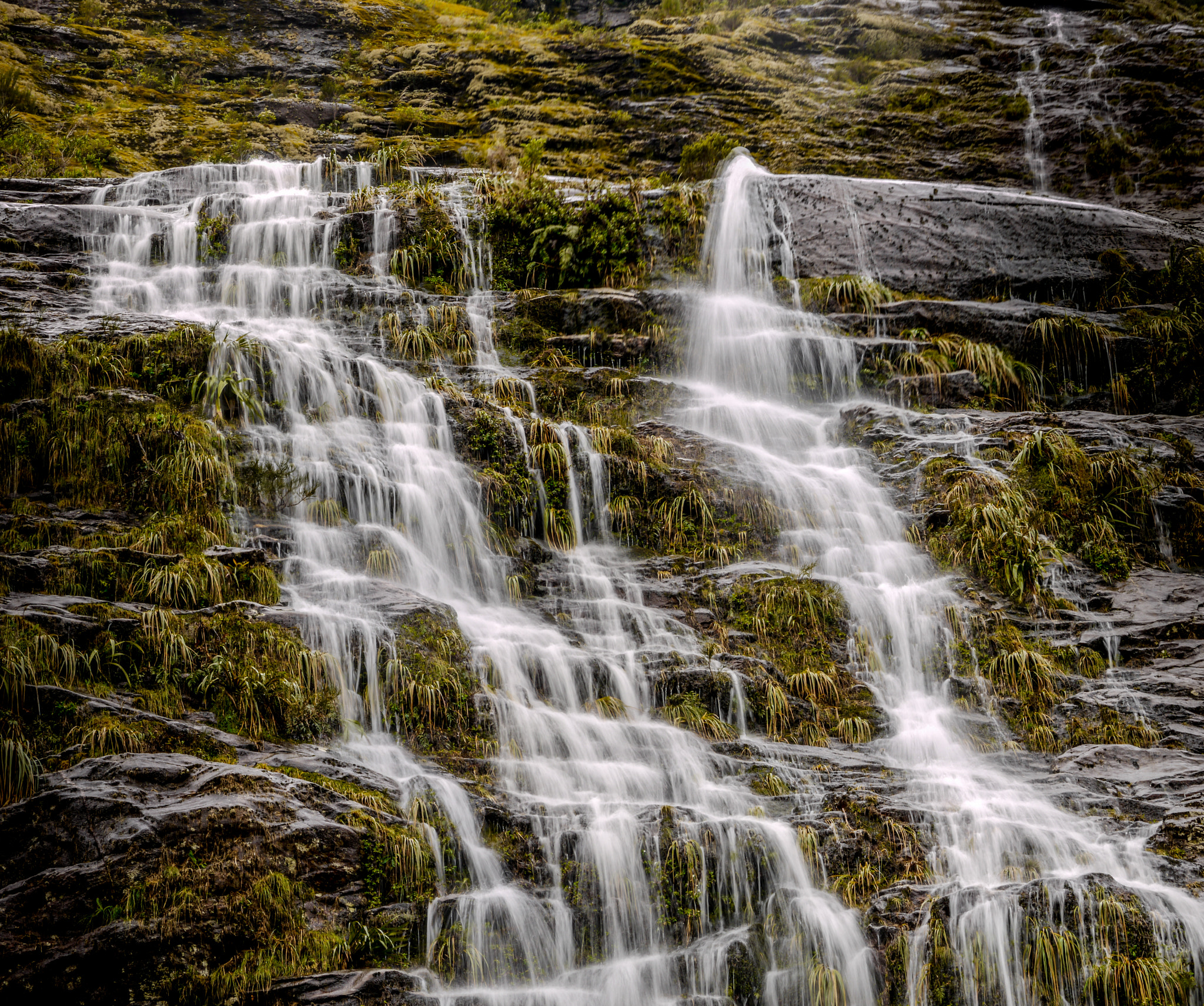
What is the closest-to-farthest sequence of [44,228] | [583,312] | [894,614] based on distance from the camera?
1. [894,614]
2. [44,228]
3. [583,312]

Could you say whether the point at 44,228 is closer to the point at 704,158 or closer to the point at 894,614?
the point at 704,158

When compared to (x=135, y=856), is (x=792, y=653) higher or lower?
higher

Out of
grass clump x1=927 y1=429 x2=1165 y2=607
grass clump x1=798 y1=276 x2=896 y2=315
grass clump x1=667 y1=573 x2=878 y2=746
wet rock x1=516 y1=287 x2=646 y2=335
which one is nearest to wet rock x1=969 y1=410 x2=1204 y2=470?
grass clump x1=927 y1=429 x2=1165 y2=607

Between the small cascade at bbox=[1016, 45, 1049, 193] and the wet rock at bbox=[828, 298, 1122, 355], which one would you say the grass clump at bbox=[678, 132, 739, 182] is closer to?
the wet rock at bbox=[828, 298, 1122, 355]

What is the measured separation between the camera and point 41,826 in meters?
5.52

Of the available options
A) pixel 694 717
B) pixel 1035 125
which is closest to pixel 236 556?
pixel 694 717

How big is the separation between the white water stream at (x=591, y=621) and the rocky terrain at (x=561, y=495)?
0.10 m

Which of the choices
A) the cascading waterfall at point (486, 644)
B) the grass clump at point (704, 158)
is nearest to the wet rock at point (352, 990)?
the cascading waterfall at point (486, 644)

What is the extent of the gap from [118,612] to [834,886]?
20.8 feet

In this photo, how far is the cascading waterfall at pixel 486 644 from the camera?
633 centimetres

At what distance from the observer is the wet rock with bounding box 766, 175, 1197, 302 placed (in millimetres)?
14773

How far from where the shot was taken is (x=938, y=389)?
12969mm

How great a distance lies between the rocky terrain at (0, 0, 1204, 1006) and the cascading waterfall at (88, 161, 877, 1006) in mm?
82

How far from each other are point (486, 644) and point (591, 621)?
1.37 m
